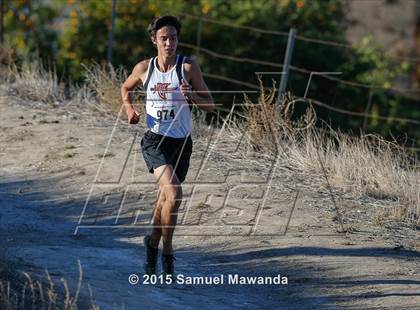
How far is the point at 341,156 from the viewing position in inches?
403

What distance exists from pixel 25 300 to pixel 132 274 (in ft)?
4.63

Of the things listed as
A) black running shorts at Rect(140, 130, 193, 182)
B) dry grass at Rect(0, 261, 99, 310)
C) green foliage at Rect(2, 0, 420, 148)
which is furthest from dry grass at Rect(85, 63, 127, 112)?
dry grass at Rect(0, 261, 99, 310)

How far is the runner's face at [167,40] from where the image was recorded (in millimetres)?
7125


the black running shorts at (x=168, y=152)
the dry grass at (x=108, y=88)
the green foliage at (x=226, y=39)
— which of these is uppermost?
the black running shorts at (x=168, y=152)

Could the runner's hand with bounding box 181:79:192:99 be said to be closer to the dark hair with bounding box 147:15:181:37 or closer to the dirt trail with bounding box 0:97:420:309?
the dark hair with bounding box 147:15:181:37

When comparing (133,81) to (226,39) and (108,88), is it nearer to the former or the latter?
(108,88)

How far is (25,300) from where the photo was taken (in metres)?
6.14

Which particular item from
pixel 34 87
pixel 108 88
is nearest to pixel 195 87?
pixel 108 88

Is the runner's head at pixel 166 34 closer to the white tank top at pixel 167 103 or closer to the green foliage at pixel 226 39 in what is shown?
the white tank top at pixel 167 103

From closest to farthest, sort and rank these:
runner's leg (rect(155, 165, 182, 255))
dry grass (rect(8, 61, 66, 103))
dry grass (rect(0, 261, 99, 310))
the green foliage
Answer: dry grass (rect(0, 261, 99, 310)) < runner's leg (rect(155, 165, 182, 255)) < dry grass (rect(8, 61, 66, 103)) < the green foliage

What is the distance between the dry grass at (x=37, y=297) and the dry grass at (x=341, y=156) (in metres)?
3.80

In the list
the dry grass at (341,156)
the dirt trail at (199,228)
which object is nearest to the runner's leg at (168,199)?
the dirt trail at (199,228)

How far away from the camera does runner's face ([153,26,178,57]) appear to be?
7125 millimetres

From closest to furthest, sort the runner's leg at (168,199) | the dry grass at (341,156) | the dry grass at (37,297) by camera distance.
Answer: the dry grass at (37,297) < the runner's leg at (168,199) < the dry grass at (341,156)
